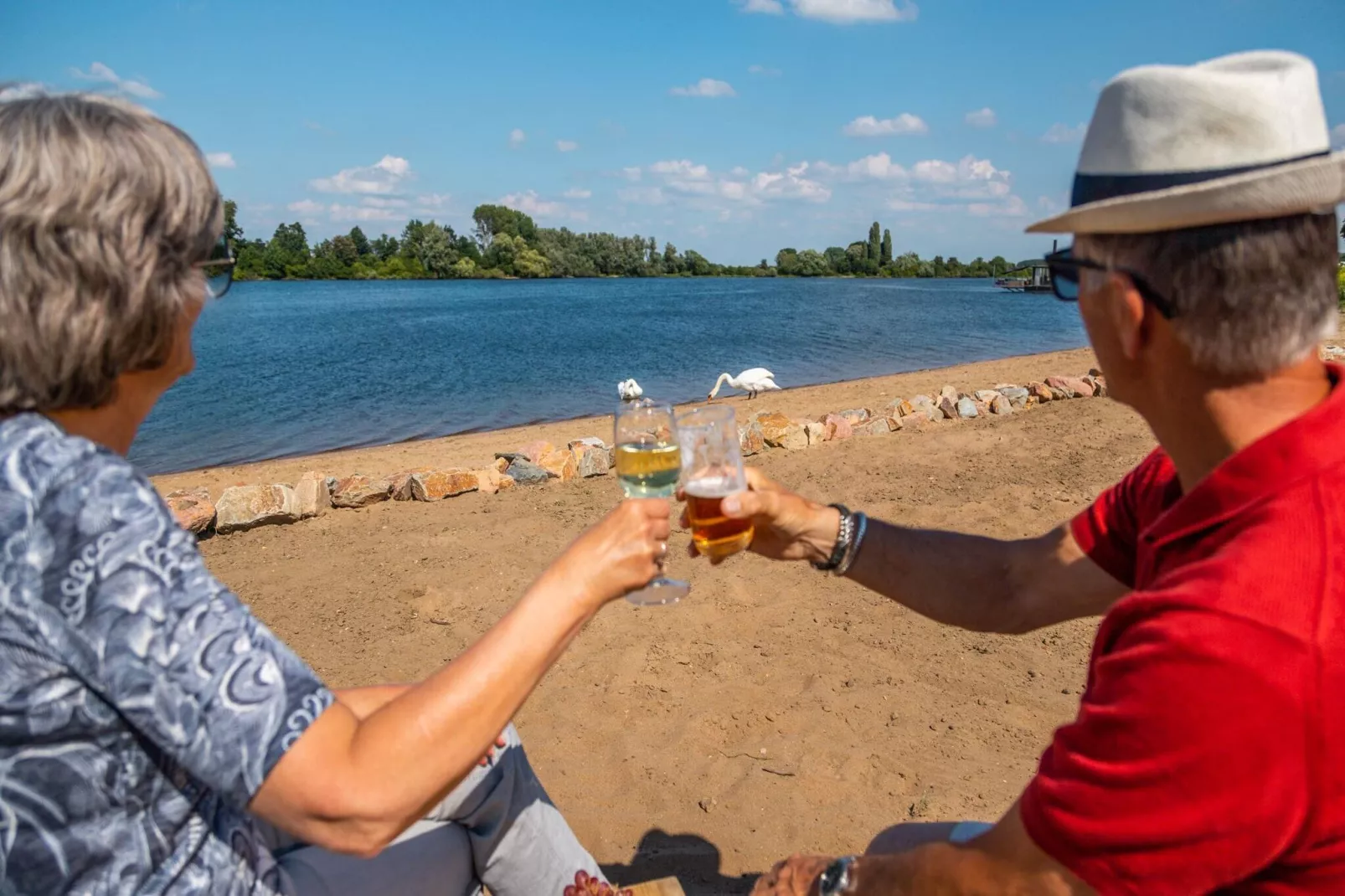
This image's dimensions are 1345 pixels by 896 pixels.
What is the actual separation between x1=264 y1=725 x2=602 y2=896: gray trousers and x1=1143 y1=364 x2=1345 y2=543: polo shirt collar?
182 centimetres

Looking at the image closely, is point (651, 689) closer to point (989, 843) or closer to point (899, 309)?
point (989, 843)

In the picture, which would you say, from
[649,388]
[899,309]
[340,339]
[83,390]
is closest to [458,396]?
[649,388]

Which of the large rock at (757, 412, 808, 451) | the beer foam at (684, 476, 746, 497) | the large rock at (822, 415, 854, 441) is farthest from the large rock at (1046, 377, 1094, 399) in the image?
the beer foam at (684, 476, 746, 497)

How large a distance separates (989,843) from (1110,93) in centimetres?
146

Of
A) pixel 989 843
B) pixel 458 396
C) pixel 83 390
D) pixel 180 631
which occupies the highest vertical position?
pixel 83 390

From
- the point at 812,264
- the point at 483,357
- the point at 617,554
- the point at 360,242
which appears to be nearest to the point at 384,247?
the point at 360,242

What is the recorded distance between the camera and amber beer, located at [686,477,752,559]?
2.52m

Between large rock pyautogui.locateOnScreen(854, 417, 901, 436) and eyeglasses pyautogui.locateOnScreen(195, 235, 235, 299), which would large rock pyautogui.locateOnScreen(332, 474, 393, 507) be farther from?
eyeglasses pyautogui.locateOnScreen(195, 235, 235, 299)

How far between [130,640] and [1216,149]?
2.02m

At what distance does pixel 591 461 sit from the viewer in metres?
8.68

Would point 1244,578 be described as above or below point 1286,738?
above

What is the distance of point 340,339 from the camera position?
3403 cm

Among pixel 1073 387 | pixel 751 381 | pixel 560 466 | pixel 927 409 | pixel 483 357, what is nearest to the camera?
pixel 560 466

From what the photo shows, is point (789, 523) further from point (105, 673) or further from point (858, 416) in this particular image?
point (858, 416)
